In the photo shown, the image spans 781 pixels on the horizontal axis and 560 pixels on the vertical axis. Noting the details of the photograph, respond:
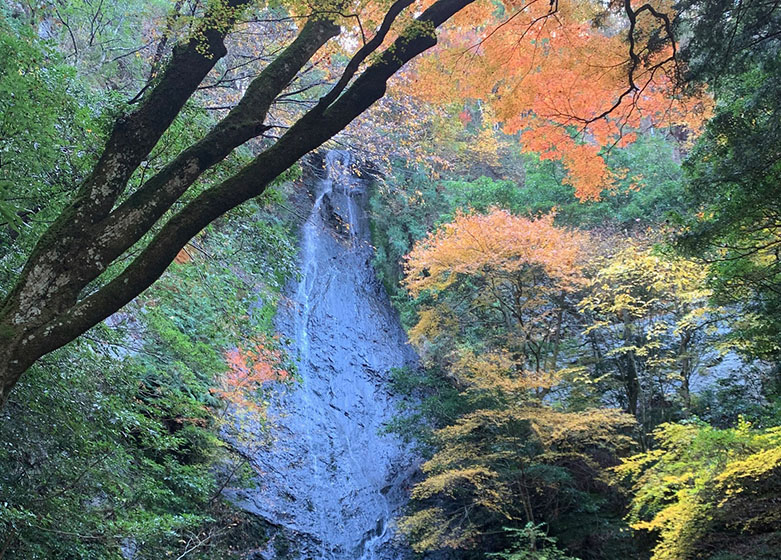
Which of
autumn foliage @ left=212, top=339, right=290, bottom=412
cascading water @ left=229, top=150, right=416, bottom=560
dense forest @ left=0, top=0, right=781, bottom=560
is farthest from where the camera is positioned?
cascading water @ left=229, top=150, right=416, bottom=560

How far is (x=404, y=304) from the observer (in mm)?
14609

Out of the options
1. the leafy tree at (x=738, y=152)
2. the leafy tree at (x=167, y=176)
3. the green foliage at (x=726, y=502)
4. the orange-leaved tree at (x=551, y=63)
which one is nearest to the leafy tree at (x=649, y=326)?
the leafy tree at (x=738, y=152)

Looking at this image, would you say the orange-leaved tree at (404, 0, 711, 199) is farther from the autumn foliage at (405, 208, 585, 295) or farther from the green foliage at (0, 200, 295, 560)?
the autumn foliage at (405, 208, 585, 295)

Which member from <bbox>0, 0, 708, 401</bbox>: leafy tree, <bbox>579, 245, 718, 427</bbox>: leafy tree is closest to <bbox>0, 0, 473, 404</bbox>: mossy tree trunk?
<bbox>0, 0, 708, 401</bbox>: leafy tree

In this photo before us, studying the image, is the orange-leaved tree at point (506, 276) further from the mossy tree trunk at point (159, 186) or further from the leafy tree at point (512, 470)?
the mossy tree trunk at point (159, 186)

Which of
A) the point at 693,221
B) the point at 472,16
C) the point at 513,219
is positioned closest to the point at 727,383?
the point at 513,219

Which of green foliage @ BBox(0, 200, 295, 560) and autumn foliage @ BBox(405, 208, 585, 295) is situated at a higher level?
autumn foliage @ BBox(405, 208, 585, 295)

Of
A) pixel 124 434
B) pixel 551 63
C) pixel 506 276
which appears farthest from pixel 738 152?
pixel 124 434

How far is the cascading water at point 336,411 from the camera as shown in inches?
385

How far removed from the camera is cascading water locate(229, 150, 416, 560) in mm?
9773

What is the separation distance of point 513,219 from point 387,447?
6.33 m

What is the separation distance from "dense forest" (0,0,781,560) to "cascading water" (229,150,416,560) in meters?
0.08

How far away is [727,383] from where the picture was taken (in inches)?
367

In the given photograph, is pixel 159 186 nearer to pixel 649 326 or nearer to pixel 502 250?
pixel 502 250
